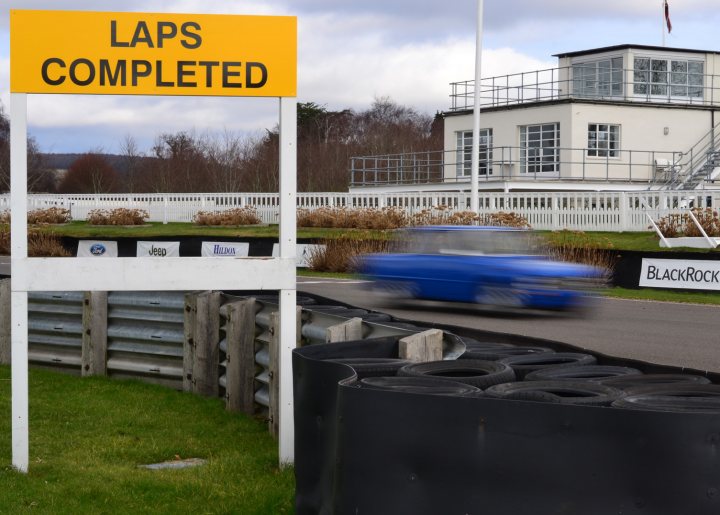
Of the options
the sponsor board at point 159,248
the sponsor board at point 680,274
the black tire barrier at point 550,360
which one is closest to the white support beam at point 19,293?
the black tire barrier at point 550,360

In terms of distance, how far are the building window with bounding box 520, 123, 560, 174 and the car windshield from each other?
3307cm

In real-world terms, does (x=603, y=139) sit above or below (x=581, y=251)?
above

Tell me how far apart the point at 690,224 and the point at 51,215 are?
101 ft

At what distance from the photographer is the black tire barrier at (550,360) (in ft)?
23.9

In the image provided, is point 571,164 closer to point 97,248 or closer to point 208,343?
point 97,248

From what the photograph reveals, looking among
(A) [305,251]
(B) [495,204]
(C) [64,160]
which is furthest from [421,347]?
(C) [64,160]

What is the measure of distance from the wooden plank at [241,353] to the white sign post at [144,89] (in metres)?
2.08

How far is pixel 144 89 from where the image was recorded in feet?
25.6

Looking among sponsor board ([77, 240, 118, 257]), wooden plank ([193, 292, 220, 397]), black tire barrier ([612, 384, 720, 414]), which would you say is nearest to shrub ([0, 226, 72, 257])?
sponsor board ([77, 240, 118, 257])

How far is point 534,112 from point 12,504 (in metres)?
46.6

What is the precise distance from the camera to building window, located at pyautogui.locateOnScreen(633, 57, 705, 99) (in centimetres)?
5206

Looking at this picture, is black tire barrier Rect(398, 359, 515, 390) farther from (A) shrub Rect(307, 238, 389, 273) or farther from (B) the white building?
(B) the white building

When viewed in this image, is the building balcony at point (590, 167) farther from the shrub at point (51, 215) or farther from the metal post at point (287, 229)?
the metal post at point (287, 229)

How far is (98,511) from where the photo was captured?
673 cm
